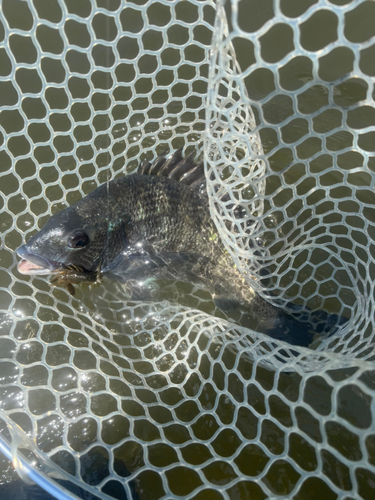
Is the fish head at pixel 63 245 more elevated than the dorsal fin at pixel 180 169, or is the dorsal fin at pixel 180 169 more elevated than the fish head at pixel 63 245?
the dorsal fin at pixel 180 169

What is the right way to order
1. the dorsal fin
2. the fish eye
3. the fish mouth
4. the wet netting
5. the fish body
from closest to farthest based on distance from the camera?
the wet netting < the fish mouth < the fish eye < the fish body < the dorsal fin

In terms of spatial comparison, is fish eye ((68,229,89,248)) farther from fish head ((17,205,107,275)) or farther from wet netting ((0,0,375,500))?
wet netting ((0,0,375,500))

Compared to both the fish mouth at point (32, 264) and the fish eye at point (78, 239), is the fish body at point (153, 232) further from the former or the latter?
→ the fish mouth at point (32, 264)

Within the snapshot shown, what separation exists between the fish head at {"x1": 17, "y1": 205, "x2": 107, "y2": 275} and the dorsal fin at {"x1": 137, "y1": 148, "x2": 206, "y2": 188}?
656mm

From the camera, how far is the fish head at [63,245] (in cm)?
293

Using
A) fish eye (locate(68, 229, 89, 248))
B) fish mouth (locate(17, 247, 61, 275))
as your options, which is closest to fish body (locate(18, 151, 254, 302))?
fish eye (locate(68, 229, 89, 248))

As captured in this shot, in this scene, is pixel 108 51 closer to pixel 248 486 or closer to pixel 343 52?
pixel 343 52

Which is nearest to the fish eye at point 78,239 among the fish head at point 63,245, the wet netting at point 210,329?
the fish head at point 63,245

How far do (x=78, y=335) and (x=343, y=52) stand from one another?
13.8ft

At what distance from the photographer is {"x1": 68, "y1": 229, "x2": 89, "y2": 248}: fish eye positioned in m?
3.03

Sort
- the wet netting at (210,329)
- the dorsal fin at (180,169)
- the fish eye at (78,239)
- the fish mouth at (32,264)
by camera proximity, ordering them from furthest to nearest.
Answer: the dorsal fin at (180,169) < the fish eye at (78,239) < the fish mouth at (32,264) < the wet netting at (210,329)

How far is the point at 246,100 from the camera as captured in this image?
1950mm

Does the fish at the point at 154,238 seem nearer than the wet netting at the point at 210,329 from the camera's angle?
No

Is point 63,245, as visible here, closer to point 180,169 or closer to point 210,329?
point 180,169
